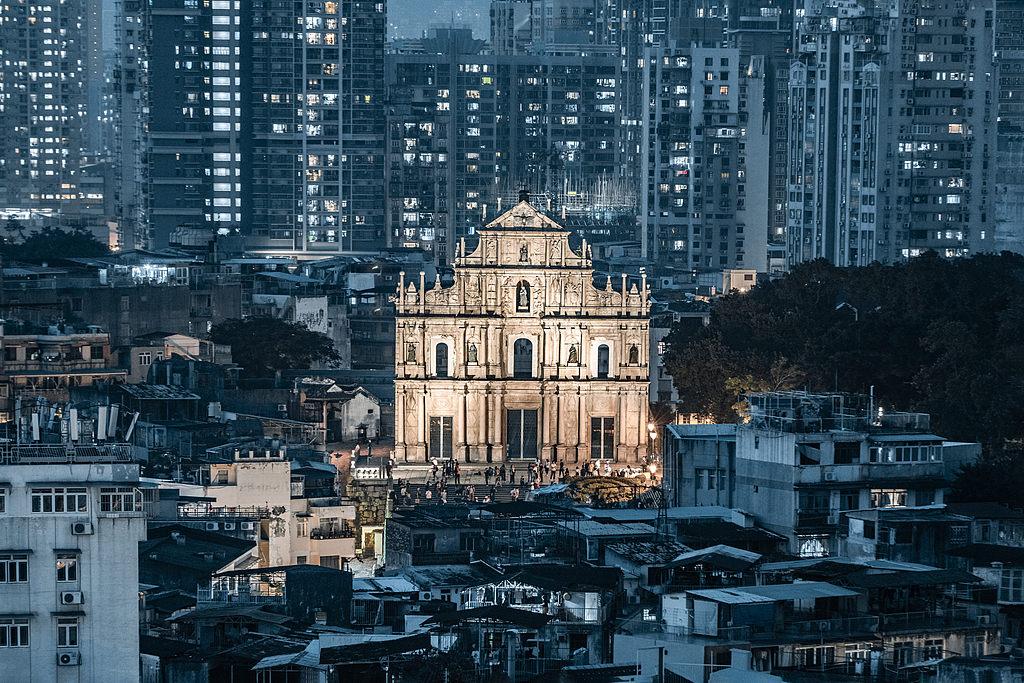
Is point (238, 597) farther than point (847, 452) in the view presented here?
No

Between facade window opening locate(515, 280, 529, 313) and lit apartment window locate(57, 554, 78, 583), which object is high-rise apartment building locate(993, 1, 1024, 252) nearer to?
facade window opening locate(515, 280, 529, 313)

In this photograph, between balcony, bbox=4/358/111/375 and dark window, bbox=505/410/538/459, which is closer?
balcony, bbox=4/358/111/375

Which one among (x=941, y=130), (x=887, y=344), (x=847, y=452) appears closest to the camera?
(x=847, y=452)

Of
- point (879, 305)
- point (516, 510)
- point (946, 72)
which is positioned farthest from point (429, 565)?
point (946, 72)

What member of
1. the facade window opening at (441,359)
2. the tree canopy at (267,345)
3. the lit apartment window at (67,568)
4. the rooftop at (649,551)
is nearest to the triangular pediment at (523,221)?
the facade window opening at (441,359)

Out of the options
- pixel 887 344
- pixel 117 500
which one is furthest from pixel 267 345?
pixel 117 500

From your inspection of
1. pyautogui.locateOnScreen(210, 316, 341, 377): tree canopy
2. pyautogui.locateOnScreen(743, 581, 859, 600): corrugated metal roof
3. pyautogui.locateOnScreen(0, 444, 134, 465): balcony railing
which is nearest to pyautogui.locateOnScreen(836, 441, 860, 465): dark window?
pyautogui.locateOnScreen(743, 581, 859, 600): corrugated metal roof

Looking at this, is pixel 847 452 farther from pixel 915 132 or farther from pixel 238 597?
pixel 915 132
